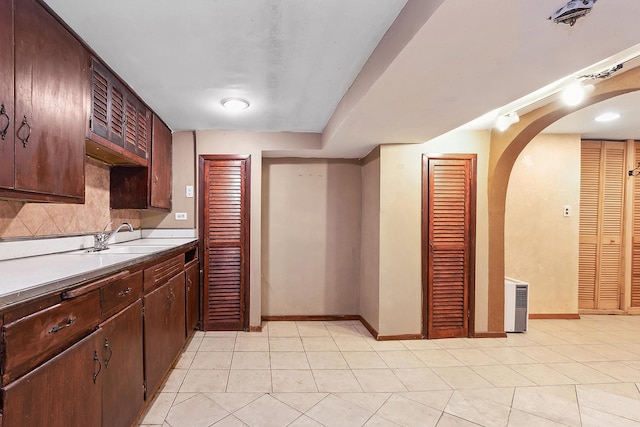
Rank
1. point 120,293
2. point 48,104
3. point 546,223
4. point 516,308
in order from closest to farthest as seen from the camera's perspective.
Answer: point 48,104 → point 120,293 → point 516,308 → point 546,223

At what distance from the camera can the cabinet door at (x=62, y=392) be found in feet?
3.19

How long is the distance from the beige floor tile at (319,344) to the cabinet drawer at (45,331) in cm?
206

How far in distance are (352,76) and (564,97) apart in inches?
59.9

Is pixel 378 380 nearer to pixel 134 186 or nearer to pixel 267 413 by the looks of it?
pixel 267 413

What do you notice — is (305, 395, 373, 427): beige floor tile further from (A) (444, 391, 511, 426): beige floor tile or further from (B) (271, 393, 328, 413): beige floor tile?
(A) (444, 391, 511, 426): beige floor tile

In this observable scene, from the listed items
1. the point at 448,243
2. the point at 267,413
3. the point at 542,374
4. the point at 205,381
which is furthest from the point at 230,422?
the point at 448,243

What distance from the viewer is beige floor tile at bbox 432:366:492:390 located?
239cm

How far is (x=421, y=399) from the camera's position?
7.22 feet

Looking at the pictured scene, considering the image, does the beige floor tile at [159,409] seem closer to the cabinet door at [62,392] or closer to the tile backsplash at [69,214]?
the cabinet door at [62,392]

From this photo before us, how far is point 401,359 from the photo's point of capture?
2.83m

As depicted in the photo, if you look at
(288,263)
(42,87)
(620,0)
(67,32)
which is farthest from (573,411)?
(67,32)

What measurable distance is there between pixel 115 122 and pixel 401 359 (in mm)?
2880

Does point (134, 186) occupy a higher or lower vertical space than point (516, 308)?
higher

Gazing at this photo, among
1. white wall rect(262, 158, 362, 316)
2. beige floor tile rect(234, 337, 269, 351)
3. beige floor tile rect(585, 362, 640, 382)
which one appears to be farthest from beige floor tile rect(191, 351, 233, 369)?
beige floor tile rect(585, 362, 640, 382)
